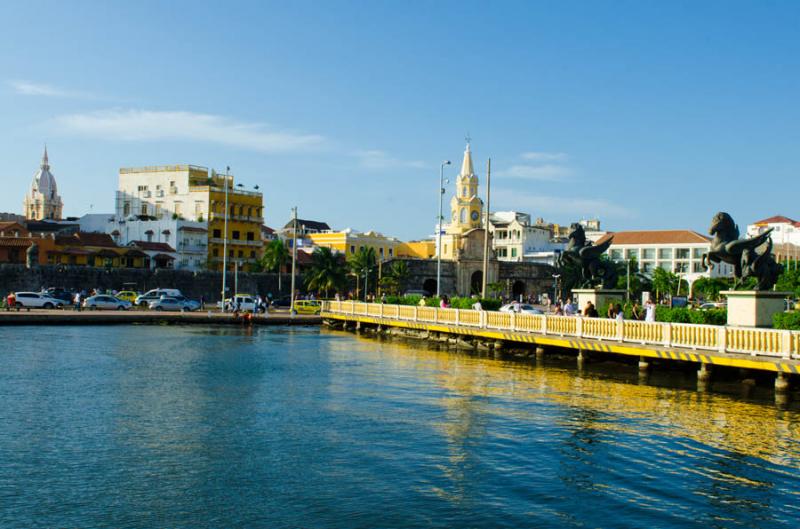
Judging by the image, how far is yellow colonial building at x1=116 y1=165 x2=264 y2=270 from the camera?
95.1 meters

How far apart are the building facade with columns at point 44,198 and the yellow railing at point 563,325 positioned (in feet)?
484

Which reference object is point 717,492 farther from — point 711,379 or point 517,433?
point 711,379

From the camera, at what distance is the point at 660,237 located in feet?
392

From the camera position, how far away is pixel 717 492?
14664 millimetres

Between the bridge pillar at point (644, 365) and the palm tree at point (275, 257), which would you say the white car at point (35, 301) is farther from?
the bridge pillar at point (644, 365)

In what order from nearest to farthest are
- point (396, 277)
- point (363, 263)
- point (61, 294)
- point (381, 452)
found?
point (381, 452)
point (61, 294)
point (363, 263)
point (396, 277)

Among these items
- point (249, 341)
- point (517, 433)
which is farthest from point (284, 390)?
point (249, 341)

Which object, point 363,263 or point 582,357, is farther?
point 363,263

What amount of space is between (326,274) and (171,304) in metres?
20.7

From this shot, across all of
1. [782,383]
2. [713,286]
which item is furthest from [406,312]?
[713,286]

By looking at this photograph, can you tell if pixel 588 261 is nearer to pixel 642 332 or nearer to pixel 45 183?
pixel 642 332

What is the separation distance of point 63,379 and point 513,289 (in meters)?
86.8

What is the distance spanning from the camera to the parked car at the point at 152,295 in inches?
2667

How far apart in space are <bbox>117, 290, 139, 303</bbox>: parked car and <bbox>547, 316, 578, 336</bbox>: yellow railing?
44.3 meters
